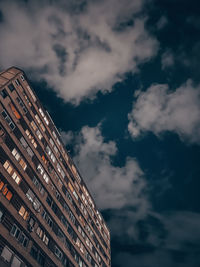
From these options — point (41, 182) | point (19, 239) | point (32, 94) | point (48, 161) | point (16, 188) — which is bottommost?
point (19, 239)

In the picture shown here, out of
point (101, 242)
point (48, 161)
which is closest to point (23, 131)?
point (48, 161)

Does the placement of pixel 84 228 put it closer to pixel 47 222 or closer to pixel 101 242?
pixel 101 242

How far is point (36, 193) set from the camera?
951 inches

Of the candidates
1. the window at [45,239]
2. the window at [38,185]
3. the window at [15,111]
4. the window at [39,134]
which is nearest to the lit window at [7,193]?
the window at [38,185]

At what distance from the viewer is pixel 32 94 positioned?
107 feet

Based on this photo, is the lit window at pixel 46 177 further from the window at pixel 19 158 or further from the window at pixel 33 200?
the window at pixel 19 158

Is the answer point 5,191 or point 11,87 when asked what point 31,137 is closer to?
point 11,87

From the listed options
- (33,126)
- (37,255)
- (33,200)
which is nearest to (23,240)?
(37,255)

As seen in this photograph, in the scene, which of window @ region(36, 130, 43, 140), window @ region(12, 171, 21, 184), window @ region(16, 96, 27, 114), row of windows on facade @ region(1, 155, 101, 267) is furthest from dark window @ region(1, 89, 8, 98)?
window @ region(12, 171, 21, 184)

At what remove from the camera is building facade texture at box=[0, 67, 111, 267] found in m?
19.3

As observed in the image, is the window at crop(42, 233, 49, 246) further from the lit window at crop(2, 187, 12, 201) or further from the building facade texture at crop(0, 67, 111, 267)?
the lit window at crop(2, 187, 12, 201)

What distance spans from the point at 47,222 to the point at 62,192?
6.84 metres

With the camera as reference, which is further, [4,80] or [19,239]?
[4,80]

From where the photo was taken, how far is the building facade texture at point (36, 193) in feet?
63.2
